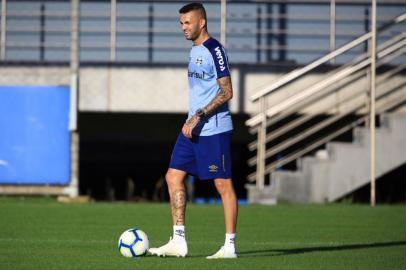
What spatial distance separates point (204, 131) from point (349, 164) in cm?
1010

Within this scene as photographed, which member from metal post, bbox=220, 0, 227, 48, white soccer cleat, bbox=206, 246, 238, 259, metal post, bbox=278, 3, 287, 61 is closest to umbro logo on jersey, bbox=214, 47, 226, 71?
white soccer cleat, bbox=206, 246, 238, 259

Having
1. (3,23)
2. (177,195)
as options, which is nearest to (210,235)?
(177,195)

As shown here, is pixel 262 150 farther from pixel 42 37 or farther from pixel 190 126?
pixel 190 126

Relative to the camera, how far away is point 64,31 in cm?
1973

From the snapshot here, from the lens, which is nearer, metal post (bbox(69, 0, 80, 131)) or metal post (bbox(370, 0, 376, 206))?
metal post (bbox(370, 0, 376, 206))

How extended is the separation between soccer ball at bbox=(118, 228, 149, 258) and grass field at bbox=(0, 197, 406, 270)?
12 cm

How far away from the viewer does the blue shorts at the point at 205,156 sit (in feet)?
29.2

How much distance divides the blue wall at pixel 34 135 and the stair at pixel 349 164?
4.34m

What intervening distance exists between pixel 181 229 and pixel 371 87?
32.8ft

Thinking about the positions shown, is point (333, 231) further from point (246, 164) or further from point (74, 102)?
point (246, 164)

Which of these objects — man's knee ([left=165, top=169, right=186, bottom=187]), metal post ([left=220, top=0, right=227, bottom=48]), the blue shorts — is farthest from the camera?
metal post ([left=220, top=0, right=227, bottom=48])

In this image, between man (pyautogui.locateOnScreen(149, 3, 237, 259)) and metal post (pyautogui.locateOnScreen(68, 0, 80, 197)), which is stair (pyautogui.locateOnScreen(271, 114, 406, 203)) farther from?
man (pyautogui.locateOnScreen(149, 3, 237, 259))

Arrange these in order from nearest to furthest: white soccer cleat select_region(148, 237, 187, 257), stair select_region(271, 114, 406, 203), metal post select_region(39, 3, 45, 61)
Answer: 1. white soccer cleat select_region(148, 237, 187, 257)
2. stair select_region(271, 114, 406, 203)
3. metal post select_region(39, 3, 45, 61)

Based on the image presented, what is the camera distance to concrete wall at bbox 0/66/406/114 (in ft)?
65.1
